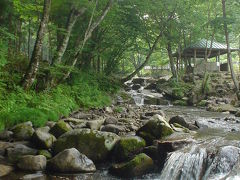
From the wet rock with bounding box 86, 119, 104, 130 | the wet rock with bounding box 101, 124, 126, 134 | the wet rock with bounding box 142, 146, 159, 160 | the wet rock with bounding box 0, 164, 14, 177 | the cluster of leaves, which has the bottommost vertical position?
the wet rock with bounding box 0, 164, 14, 177

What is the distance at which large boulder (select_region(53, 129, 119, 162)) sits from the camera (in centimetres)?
721

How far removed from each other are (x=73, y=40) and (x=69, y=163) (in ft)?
34.6

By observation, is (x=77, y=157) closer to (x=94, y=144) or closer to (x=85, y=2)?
(x=94, y=144)

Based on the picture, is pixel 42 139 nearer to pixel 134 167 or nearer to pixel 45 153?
pixel 45 153

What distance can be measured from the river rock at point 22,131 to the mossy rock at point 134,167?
2655mm

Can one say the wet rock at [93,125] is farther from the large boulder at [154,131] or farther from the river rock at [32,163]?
the river rock at [32,163]

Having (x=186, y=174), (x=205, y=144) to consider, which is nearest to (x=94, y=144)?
(x=186, y=174)

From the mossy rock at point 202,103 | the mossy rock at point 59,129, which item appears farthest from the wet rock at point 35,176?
the mossy rock at point 202,103

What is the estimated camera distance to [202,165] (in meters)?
6.31

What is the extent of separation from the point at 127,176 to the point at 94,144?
4.29ft

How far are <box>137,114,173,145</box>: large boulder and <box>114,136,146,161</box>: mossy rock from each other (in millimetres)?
377

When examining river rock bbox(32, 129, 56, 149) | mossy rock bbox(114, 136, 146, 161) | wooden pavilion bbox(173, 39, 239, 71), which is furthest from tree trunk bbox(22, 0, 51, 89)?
wooden pavilion bbox(173, 39, 239, 71)

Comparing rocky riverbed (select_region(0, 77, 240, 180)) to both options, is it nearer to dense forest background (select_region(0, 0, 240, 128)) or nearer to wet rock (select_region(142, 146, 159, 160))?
wet rock (select_region(142, 146, 159, 160))

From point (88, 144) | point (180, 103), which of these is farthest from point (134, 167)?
point (180, 103)
